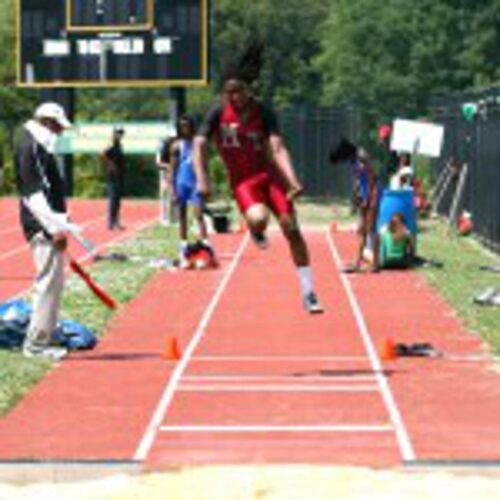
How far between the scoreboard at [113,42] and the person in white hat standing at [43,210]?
80.3ft

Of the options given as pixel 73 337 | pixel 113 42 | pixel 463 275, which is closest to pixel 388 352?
pixel 73 337

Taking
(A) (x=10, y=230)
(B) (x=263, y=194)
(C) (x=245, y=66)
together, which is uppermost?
(C) (x=245, y=66)

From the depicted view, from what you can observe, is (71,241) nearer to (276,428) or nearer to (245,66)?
(245,66)

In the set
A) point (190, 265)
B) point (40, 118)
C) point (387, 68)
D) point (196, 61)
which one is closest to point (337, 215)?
point (196, 61)

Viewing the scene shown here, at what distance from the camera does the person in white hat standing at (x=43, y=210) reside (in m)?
14.6

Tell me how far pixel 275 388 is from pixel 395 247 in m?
10.9

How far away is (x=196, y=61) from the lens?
40.0m

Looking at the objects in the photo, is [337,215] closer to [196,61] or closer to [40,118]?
[196,61]

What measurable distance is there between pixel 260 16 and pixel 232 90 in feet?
262

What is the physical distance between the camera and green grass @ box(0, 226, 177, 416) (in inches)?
535

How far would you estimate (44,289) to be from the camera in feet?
48.9

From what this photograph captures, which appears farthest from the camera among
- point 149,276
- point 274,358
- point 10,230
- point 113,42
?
point 113,42

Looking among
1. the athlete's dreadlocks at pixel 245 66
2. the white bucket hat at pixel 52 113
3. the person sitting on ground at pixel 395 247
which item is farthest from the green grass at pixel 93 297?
the person sitting on ground at pixel 395 247

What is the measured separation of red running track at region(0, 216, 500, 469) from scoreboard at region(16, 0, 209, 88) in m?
19.2
